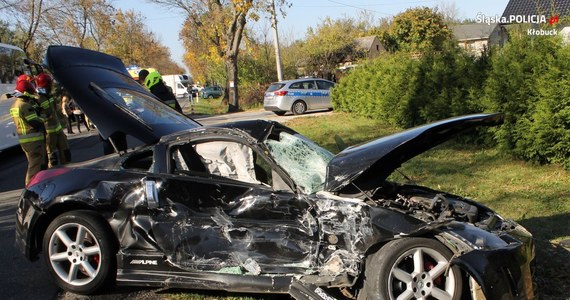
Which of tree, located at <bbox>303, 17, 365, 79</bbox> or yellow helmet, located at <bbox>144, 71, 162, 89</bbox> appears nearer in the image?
yellow helmet, located at <bbox>144, 71, 162, 89</bbox>

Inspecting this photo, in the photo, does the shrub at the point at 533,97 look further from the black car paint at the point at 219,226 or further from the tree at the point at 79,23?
the tree at the point at 79,23

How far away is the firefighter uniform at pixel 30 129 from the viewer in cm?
756

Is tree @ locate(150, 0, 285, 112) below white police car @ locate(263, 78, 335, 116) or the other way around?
the other way around

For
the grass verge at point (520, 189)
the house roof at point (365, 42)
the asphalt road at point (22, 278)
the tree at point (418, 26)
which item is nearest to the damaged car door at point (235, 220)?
the asphalt road at point (22, 278)

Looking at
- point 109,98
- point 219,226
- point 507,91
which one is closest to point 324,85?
point 507,91

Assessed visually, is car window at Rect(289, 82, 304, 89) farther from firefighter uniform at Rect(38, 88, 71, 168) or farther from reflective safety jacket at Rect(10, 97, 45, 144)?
reflective safety jacket at Rect(10, 97, 45, 144)

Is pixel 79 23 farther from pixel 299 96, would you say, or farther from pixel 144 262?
pixel 144 262

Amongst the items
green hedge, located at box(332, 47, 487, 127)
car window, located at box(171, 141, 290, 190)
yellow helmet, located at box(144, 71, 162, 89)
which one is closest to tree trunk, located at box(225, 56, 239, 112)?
green hedge, located at box(332, 47, 487, 127)

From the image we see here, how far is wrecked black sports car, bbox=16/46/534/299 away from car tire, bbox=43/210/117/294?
0.01 meters

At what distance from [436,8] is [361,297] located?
1937 inches

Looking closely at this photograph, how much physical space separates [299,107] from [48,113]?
13.8 metres

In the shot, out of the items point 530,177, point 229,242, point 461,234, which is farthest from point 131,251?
point 530,177

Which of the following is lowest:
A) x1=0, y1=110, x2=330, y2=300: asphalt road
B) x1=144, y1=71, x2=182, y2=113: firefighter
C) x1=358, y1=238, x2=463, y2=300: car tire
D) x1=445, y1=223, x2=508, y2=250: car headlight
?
x1=0, y1=110, x2=330, y2=300: asphalt road

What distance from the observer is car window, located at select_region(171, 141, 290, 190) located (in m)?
4.04
